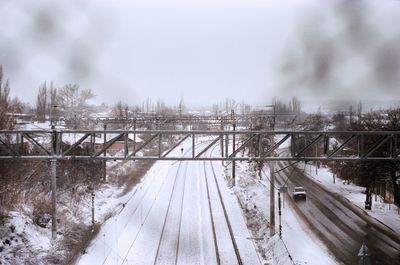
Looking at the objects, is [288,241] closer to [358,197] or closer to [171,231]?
[171,231]

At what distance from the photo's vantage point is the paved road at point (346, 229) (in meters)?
14.1

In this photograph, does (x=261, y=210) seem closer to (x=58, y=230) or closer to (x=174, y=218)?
(x=174, y=218)

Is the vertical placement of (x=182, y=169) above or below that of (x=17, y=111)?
below

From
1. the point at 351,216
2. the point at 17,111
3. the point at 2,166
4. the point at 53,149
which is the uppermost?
the point at 17,111

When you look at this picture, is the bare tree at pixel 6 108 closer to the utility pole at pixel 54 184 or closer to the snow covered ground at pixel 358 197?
the utility pole at pixel 54 184

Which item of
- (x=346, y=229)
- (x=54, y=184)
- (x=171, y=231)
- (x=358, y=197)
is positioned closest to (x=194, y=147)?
(x=54, y=184)

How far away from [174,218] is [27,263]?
7.26m

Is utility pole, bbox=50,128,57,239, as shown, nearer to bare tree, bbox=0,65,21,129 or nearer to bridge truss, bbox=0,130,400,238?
bridge truss, bbox=0,130,400,238

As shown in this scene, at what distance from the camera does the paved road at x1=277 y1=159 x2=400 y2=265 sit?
46.2 ft

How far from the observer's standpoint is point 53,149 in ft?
35.5

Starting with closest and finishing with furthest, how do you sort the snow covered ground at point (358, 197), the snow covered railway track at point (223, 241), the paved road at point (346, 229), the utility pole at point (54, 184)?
the utility pole at point (54, 184) < the snow covered railway track at point (223, 241) < the paved road at point (346, 229) < the snow covered ground at point (358, 197)

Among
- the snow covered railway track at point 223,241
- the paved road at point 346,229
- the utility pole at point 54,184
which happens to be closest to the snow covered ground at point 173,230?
the snow covered railway track at point 223,241

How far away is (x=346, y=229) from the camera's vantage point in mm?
17406

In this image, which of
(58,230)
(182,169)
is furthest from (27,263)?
(182,169)
